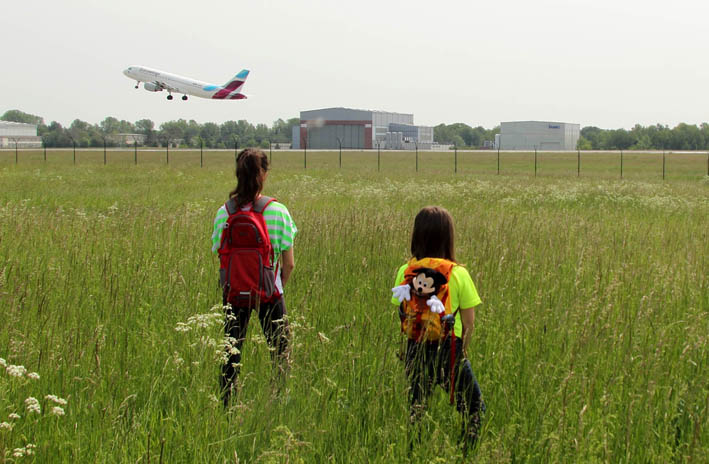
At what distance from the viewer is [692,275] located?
7621 mm

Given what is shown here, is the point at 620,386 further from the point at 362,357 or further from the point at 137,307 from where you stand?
the point at 137,307

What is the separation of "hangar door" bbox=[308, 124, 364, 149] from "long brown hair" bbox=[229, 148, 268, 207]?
13638 cm

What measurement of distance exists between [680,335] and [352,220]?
5.98 metres

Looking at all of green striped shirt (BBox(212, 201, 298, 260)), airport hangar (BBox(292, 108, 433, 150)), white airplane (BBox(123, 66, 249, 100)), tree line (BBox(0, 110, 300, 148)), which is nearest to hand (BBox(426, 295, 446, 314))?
green striped shirt (BBox(212, 201, 298, 260))

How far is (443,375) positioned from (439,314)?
1.20ft

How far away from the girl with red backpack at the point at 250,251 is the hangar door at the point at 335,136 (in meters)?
136

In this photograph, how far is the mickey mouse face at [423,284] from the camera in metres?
3.88

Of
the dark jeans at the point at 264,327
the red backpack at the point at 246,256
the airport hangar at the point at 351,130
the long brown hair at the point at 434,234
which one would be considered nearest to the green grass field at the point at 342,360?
the dark jeans at the point at 264,327

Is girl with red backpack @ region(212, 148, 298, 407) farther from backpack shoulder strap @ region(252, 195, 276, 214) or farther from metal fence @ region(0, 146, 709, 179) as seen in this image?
metal fence @ region(0, 146, 709, 179)

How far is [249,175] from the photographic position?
459 centimetres

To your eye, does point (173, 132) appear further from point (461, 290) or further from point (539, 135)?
point (461, 290)

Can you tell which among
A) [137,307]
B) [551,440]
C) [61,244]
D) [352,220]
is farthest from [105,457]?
[352,220]

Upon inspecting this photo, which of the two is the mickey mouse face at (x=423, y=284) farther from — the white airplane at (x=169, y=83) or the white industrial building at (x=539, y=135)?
the white industrial building at (x=539, y=135)

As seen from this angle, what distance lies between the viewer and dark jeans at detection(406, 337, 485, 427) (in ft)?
13.1
